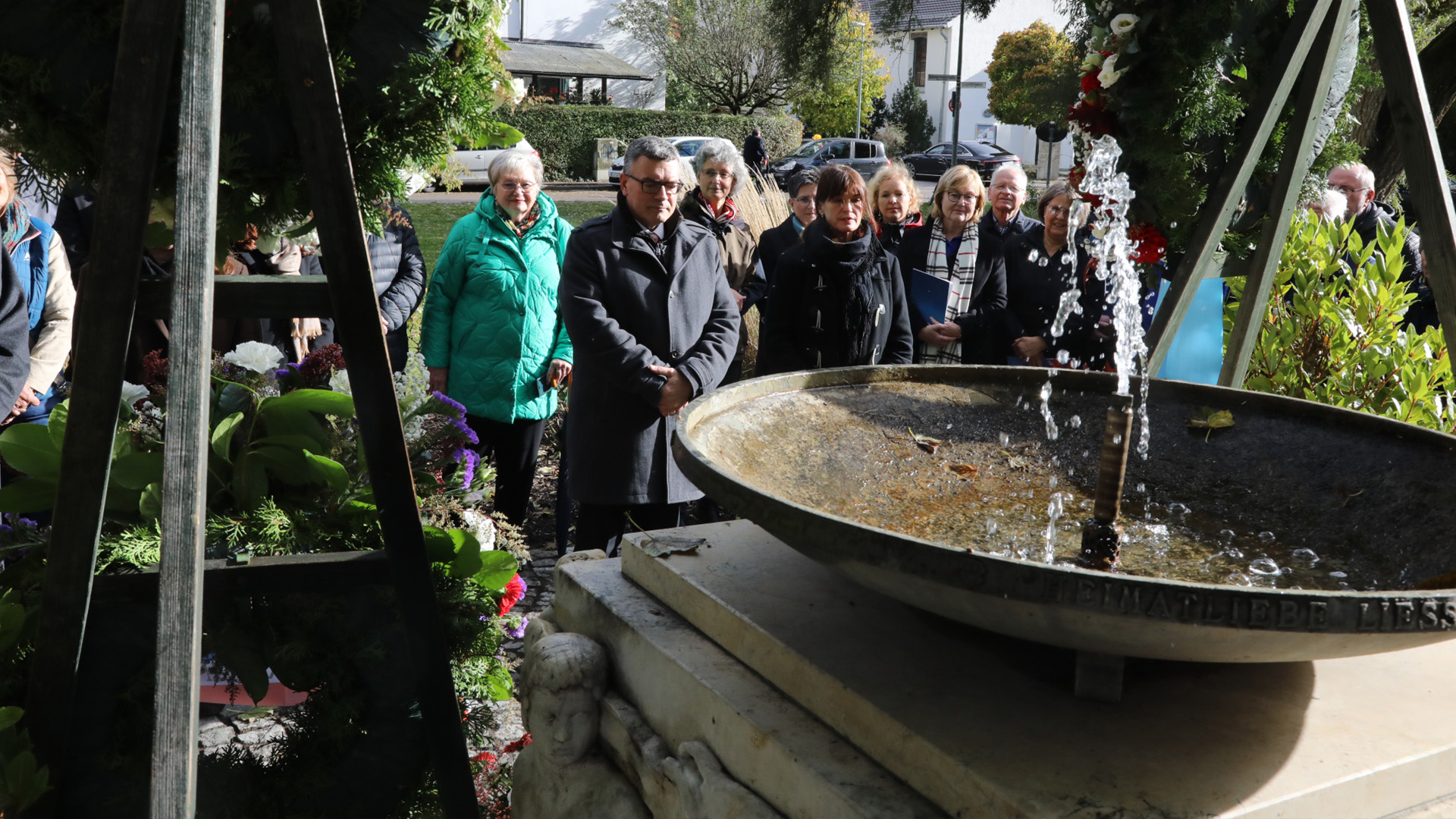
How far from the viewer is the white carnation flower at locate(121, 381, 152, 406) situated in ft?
7.66

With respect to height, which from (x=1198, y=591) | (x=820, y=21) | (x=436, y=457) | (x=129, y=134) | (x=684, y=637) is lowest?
(x=684, y=637)

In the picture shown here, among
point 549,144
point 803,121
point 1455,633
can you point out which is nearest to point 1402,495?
point 1455,633

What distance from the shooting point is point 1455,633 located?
50.6 inches

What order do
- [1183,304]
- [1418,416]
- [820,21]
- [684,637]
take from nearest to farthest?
[684,637]
[1183,304]
[1418,416]
[820,21]

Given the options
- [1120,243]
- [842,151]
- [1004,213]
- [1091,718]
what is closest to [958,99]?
[842,151]

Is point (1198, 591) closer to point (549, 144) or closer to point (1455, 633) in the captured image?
point (1455, 633)

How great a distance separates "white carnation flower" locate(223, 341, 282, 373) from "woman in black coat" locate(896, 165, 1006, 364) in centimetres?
275

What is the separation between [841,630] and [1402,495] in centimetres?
99

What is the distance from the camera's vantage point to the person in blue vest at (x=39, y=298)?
349 centimetres

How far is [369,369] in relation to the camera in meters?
1.90

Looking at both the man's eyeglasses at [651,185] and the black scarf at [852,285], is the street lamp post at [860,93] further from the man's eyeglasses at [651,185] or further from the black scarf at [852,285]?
the man's eyeglasses at [651,185]

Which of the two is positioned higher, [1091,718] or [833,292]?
[833,292]

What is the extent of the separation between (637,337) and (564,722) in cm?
183

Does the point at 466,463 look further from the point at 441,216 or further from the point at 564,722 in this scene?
the point at 441,216
